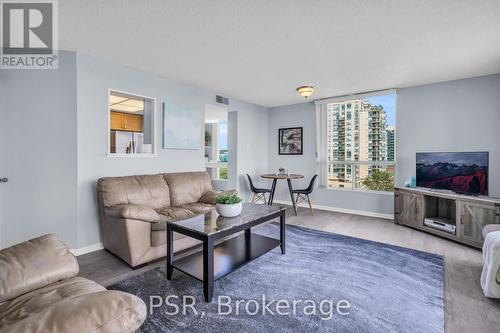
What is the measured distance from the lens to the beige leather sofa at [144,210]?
8.40ft

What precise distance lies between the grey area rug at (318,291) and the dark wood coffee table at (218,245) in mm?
167

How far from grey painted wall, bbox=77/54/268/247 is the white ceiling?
196 millimetres

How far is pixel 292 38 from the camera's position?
2652mm

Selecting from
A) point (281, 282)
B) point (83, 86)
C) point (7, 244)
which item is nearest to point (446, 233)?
point (281, 282)

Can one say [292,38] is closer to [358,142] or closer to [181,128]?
[181,128]

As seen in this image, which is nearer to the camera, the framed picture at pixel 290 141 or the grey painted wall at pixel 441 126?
the grey painted wall at pixel 441 126

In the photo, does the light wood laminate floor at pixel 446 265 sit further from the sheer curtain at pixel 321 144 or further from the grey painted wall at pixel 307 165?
the sheer curtain at pixel 321 144

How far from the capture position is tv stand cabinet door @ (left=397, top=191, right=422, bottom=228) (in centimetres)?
388

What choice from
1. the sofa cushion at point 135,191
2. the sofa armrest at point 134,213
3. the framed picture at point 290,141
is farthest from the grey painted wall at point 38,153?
the framed picture at point 290,141

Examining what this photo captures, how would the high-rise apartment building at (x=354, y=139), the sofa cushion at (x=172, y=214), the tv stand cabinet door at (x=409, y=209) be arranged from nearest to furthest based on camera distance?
the sofa cushion at (x=172, y=214)
the tv stand cabinet door at (x=409, y=209)
the high-rise apartment building at (x=354, y=139)

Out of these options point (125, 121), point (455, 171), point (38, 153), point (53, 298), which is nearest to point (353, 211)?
point (455, 171)

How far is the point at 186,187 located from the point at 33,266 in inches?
97.6

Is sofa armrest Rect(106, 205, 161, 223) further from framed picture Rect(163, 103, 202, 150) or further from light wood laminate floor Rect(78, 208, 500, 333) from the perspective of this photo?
framed picture Rect(163, 103, 202, 150)

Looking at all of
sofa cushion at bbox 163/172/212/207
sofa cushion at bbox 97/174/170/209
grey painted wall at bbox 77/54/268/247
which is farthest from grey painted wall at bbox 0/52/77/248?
sofa cushion at bbox 163/172/212/207
